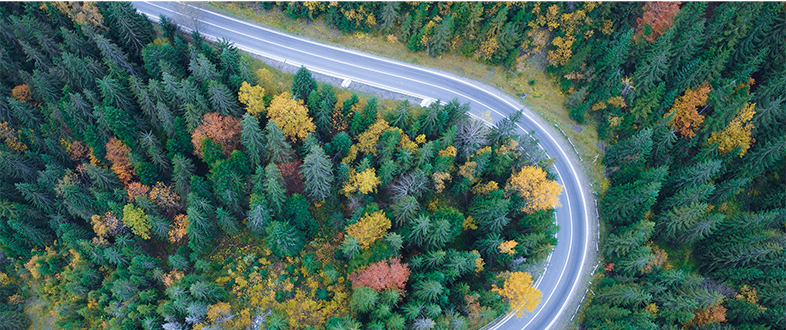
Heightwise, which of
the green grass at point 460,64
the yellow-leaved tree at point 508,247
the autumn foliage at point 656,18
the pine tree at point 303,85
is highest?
the autumn foliage at point 656,18

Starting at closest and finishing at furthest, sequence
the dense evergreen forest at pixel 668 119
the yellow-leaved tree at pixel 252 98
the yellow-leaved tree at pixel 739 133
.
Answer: the dense evergreen forest at pixel 668 119 < the yellow-leaved tree at pixel 252 98 < the yellow-leaved tree at pixel 739 133

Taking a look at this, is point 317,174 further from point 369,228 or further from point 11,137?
point 11,137

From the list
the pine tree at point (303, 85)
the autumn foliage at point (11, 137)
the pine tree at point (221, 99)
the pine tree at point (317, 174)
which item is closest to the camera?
the pine tree at point (317, 174)

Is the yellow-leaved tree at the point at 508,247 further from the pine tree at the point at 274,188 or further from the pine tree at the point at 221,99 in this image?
the pine tree at the point at 221,99

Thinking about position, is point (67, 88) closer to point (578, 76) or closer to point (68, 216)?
point (68, 216)

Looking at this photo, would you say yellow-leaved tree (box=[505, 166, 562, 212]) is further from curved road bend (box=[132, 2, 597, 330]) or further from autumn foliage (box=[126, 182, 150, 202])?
autumn foliage (box=[126, 182, 150, 202])

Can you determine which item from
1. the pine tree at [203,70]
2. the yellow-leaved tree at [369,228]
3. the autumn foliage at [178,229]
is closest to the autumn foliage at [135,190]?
the autumn foliage at [178,229]
